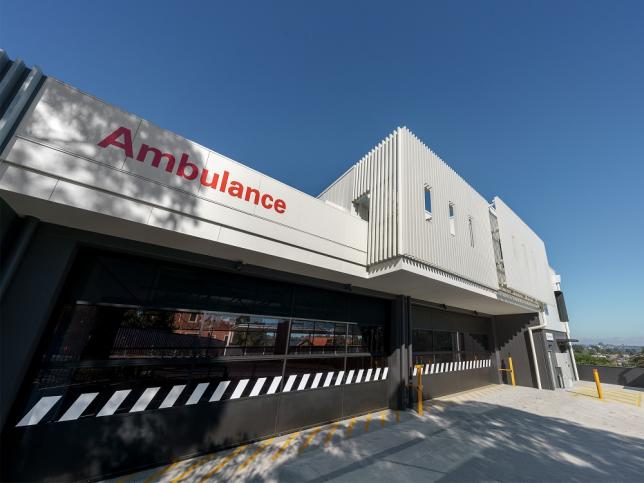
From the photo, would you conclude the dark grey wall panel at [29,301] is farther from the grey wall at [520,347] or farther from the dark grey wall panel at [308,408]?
the grey wall at [520,347]

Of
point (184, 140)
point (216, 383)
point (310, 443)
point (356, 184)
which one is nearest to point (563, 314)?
point (356, 184)

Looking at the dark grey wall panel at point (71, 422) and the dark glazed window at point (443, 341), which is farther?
the dark glazed window at point (443, 341)

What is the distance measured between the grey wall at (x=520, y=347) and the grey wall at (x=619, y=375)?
632 centimetres

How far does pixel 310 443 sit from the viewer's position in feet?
17.9

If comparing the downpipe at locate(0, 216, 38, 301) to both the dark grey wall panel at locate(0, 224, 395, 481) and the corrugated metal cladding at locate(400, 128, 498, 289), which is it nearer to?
the dark grey wall panel at locate(0, 224, 395, 481)

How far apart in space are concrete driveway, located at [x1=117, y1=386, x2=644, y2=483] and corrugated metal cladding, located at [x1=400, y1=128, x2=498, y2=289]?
407cm

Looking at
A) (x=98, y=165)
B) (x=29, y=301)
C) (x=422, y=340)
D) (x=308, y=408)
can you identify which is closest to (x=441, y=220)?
(x=422, y=340)

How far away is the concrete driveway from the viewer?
14.1 ft

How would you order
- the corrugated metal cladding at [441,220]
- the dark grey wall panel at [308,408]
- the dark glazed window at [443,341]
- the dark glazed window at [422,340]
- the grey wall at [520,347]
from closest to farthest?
the dark grey wall panel at [308,408] < the corrugated metal cladding at [441,220] < the dark glazed window at [422,340] < the dark glazed window at [443,341] < the grey wall at [520,347]

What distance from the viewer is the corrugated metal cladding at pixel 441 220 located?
6.80 m

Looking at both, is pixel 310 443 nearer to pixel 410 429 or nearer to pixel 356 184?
pixel 410 429

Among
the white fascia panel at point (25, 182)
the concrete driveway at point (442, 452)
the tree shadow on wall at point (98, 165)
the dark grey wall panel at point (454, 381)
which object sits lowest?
the concrete driveway at point (442, 452)

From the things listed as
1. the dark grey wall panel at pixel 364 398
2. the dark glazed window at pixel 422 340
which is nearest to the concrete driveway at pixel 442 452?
the dark grey wall panel at pixel 364 398

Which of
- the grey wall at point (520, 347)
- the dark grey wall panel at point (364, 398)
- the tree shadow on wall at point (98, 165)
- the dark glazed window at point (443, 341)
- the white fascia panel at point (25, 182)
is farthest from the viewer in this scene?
the grey wall at point (520, 347)
